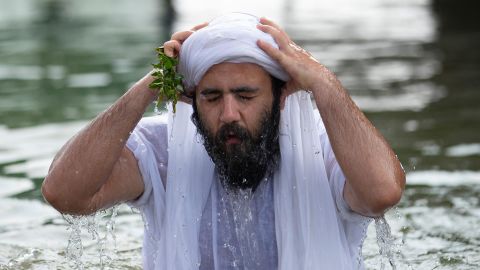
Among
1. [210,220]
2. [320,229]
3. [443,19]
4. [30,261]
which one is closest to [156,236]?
[210,220]

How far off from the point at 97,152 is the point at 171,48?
0.54m

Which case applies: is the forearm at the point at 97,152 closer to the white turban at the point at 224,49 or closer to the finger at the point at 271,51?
the white turban at the point at 224,49

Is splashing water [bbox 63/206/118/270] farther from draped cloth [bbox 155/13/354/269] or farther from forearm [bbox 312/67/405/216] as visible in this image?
forearm [bbox 312/67/405/216]

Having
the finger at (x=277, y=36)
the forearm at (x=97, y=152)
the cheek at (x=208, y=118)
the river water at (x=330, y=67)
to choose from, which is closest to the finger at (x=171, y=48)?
the forearm at (x=97, y=152)

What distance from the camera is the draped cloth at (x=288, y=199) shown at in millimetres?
4863

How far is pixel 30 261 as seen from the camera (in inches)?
267

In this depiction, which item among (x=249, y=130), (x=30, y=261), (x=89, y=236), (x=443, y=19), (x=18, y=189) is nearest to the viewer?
(x=249, y=130)

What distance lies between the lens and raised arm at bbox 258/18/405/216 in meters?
4.54

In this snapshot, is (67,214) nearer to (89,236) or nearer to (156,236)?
(156,236)

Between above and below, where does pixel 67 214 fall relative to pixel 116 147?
below

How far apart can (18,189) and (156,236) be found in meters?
3.38

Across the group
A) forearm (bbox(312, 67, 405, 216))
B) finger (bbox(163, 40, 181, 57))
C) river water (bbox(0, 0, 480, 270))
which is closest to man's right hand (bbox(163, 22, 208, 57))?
finger (bbox(163, 40, 181, 57))

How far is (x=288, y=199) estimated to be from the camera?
192 inches

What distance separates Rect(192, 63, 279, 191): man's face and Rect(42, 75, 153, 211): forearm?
27 cm
